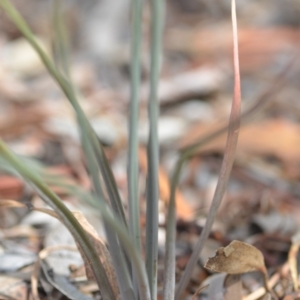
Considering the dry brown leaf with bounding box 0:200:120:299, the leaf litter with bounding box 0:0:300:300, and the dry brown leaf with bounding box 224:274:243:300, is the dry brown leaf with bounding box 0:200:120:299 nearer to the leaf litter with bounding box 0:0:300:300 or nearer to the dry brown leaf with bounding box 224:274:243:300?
the leaf litter with bounding box 0:0:300:300

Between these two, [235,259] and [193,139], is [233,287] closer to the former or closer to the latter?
[235,259]

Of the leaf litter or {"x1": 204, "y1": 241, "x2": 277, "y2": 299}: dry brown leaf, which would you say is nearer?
{"x1": 204, "y1": 241, "x2": 277, "y2": 299}: dry brown leaf

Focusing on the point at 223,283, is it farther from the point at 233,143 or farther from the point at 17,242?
the point at 17,242

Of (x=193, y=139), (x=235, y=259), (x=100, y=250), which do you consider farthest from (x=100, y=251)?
(x=193, y=139)

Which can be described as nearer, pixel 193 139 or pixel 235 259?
pixel 235 259

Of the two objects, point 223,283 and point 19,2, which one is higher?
point 19,2

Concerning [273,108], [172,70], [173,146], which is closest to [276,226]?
[173,146]

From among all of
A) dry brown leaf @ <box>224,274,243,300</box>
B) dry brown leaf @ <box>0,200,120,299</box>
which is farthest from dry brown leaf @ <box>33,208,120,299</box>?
dry brown leaf @ <box>224,274,243,300</box>

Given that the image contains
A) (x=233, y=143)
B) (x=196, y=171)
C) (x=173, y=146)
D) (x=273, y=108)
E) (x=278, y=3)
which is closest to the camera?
(x=233, y=143)
